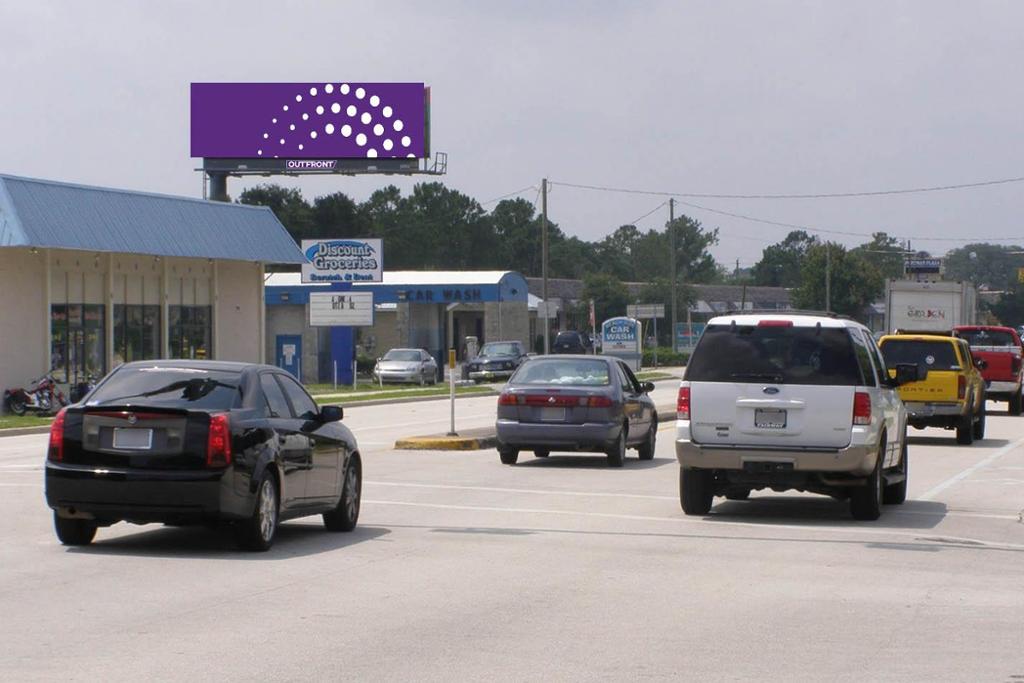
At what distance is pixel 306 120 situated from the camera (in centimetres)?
6631

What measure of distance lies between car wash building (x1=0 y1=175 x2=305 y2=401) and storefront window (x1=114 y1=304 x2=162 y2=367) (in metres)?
0.04

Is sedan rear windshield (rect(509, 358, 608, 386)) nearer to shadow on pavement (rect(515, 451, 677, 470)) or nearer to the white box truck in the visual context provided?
shadow on pavement (rect(515, 451, 677, 470))

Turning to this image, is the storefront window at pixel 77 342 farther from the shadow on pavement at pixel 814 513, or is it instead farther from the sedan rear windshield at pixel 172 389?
the sedan rear windshield at pixel 172 389

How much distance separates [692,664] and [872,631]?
1689 millimetres

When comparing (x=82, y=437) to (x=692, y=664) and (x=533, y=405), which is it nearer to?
(x=692, y=664)

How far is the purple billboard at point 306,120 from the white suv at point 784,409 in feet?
168

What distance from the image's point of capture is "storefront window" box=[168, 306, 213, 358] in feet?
166

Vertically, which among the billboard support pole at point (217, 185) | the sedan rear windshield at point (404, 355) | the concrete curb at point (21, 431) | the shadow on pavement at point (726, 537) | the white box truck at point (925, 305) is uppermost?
the billboard support pole at point (217, 185)

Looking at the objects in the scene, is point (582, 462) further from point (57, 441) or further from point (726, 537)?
point (57, 441)

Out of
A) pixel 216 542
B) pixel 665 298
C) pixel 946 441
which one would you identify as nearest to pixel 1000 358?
pixel 946 441

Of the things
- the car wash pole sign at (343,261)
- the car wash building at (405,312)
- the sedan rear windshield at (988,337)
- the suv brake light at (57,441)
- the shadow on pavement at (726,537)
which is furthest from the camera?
the car wash building at (405,312)

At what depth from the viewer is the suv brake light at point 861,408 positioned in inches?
601

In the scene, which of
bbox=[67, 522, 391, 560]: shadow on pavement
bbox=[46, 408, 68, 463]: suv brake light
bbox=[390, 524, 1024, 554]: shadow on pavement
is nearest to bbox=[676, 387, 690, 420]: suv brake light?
bbox=[390, 524, 1024, 554]: shadow on pavement

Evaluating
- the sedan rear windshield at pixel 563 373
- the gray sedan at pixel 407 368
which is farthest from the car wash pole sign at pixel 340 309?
the sedan rear windshield at pixel 563 373
